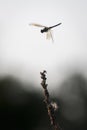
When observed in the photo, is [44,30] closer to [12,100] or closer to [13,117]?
[13,117]

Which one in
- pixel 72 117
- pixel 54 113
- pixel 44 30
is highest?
pixel 44 30

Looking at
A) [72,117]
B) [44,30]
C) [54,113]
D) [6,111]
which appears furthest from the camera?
[72,117]

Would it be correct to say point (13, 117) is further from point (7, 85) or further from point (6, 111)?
point (7, 85)

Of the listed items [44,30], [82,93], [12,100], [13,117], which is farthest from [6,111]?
[44,30]

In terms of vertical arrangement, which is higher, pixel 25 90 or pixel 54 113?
pixel 54 113

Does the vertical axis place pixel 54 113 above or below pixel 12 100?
above

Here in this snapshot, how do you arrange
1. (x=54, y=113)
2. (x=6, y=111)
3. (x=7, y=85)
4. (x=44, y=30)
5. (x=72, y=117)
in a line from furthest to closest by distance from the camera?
1. (x=7, y=85)
2. (x=72, y=117)
3. (x=6, y=111)
4. (x=44, y=30)
5. (x=54, y=113)

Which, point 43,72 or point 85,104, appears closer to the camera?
point 43,72

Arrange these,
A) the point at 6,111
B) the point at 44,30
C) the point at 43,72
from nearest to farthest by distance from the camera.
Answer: the point at 43,72 → the point at 44,30 → the point at 6,111

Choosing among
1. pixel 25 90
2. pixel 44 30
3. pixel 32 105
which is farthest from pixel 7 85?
pixel 44 30

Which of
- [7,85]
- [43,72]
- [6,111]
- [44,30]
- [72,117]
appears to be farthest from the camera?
[7,85]
